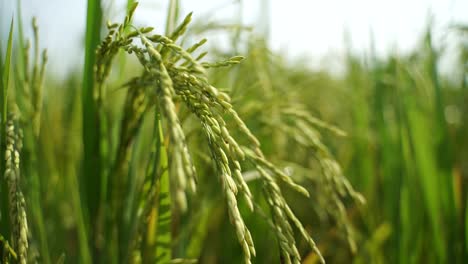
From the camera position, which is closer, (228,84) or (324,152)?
(324,152)

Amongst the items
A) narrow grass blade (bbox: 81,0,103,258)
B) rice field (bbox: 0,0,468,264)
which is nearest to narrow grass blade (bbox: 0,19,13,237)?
rice field (bbox: 0,0,468,264)

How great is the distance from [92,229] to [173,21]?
55cm

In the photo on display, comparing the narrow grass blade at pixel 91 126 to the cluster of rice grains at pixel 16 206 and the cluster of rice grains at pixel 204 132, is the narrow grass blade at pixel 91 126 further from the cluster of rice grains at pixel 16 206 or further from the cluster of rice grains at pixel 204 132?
the cluster of rice grains at pixel 16 206

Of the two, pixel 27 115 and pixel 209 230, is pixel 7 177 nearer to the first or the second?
pixel 27 115

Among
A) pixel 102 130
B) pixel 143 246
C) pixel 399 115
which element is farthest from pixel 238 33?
pixel 143 246

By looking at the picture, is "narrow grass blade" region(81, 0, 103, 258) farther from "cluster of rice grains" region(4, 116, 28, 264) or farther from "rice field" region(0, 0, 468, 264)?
"cluster of rice grains" region(4, 116, 28, 264)

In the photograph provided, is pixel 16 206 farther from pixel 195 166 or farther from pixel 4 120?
pixel 195 166

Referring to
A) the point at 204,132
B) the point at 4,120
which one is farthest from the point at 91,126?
the point at 204,132

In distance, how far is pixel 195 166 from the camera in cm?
137

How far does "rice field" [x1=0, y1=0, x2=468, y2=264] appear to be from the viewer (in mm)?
629

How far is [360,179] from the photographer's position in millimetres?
1843

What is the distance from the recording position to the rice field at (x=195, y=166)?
2.06 ft

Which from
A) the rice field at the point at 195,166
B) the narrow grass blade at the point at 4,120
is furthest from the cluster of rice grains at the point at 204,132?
the narrow grass blade at the point at 4,120

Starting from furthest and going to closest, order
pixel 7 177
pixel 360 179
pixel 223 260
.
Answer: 1. pixel 360 179
2. pixel 223 260
3. pixel 7 177
